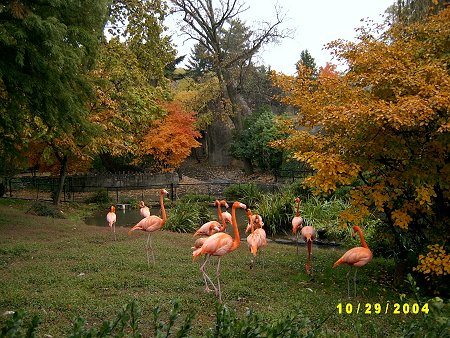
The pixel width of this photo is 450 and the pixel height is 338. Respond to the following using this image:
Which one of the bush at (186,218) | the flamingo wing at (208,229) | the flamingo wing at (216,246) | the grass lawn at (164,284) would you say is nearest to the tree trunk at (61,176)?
the bush at (186,218)

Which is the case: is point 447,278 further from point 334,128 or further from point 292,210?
point 292,210

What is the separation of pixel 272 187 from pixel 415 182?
15.2 m

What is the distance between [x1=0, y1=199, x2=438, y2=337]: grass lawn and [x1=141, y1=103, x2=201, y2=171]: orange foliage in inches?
576

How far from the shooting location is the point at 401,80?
589 centimetres

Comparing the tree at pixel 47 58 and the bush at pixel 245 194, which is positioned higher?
the tree at pixel 47 58

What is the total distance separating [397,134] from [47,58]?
21.7 feet

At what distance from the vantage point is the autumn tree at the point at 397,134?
5.53 m

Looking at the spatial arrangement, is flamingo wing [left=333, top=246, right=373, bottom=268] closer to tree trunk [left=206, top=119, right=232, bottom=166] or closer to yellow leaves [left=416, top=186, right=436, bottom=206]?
yellow leaves [left=416, top=186, right=436, bottom=206]

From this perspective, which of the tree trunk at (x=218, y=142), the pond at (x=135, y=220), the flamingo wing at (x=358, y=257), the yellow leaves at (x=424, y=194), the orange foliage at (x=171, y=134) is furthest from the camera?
the tree trunk at (x=218, y=142)

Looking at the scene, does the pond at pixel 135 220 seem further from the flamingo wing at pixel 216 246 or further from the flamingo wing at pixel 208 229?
the flamingo wing at pixel 216 246

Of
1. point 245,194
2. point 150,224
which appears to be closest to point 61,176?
point 245,194

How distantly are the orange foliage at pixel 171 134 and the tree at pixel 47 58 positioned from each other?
529 inches

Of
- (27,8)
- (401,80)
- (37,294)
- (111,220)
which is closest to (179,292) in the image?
(37,294)
